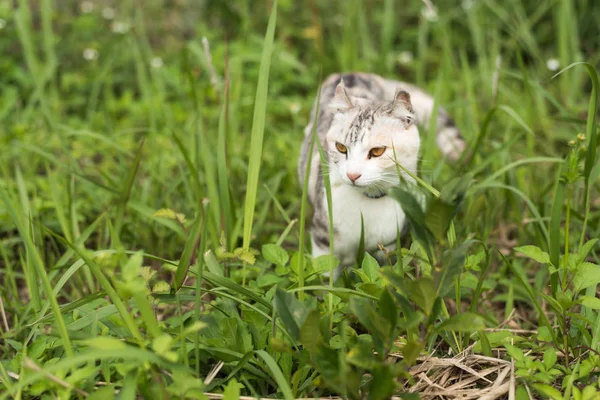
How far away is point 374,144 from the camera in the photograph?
2195mm

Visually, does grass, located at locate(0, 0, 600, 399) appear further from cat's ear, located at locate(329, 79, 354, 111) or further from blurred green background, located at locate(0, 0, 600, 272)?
cat's ear, located at locate(329, 79, 354, 111)

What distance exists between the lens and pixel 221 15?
4902mm

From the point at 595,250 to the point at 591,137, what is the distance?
2.09 feet

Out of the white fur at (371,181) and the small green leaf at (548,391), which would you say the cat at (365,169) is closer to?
the white fur at (371,181)

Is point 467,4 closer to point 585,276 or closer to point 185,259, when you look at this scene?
point 585,276

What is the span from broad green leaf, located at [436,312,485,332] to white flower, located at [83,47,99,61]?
354 centimetres

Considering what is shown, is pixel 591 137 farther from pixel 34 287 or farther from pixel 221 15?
pixel 221 15

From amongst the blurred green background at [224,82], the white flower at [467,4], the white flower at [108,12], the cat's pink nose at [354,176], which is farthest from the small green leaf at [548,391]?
the white flower at [108,12]

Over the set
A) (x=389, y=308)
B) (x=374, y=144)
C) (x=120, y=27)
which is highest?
(x=120, y=27)

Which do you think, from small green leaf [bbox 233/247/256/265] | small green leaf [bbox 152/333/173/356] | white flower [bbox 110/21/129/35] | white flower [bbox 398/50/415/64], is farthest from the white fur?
white flower [bbox 110/21/129/35]

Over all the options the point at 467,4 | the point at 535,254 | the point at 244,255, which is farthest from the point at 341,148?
the point at 467,4

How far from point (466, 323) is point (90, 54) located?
3642 mm

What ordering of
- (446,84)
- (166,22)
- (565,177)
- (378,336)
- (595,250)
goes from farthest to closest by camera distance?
(166,22)
(446,84)
(595,250)
(565,177)
(378,336)

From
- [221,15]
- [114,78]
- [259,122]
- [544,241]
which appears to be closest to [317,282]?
[259,122]
